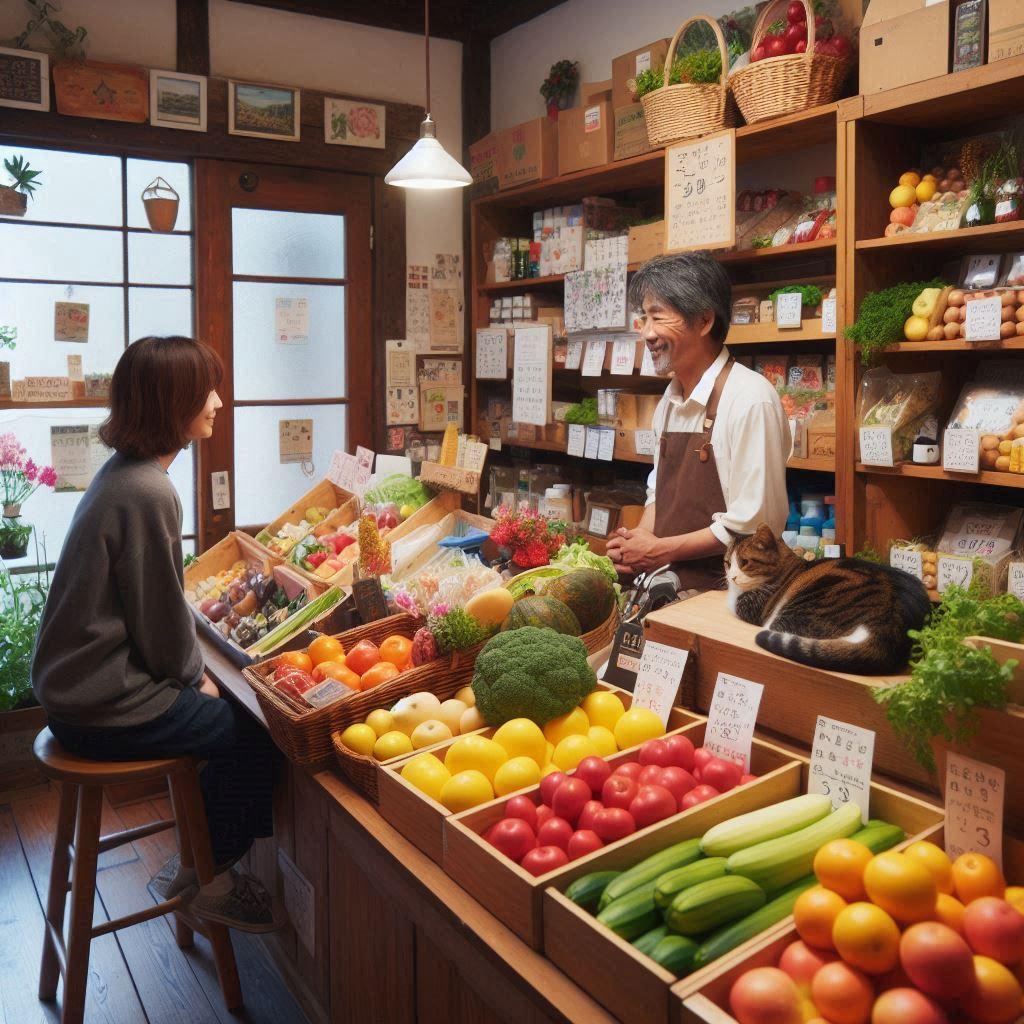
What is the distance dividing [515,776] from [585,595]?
0.79 m

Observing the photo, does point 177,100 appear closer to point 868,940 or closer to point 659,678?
point 659,678

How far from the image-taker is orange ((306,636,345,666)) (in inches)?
94.3

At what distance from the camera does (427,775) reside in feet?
5.76

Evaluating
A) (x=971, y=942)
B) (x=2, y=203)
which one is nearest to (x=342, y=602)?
(x=971, y=942)

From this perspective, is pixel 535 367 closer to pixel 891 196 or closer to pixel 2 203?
pixel 891 196

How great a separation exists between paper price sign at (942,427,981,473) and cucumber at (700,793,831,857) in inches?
67.2

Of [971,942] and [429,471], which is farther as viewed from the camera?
[429,471]

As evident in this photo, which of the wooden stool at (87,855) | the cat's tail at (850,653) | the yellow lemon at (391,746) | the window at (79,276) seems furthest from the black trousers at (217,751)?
the window at (79,276)

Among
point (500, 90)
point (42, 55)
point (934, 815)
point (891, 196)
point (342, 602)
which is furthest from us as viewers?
point (500, 90)

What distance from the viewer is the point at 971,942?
1188 mm

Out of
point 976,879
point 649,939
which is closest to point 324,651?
point 649,939

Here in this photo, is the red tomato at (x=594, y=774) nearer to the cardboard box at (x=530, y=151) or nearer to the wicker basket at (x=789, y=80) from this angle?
the wicker basket at (x=789, y=80)

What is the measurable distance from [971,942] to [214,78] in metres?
4.49

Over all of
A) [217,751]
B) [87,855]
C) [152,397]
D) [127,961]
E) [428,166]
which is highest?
[428,166]
